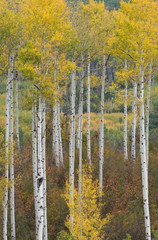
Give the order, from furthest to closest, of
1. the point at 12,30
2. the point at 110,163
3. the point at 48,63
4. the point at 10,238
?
1. the point at 110,163
2. the point at 10,238
3. the point at 12,30
4. the point at 48,63

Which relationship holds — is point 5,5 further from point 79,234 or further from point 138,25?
point 79,234

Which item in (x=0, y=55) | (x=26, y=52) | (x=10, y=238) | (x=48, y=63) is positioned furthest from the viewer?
(x=10, y=238)

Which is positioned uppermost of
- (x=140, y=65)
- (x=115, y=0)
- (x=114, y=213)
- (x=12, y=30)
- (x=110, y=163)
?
(x=115, y=0)

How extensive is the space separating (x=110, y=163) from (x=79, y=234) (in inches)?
277

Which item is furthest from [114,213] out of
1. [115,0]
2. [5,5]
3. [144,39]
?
[115,0]

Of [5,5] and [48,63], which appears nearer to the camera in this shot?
[48,63]

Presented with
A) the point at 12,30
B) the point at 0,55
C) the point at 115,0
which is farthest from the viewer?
the point at 115,0

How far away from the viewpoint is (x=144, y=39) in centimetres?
1067

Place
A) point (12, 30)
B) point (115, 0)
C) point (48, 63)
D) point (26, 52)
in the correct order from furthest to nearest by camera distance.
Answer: point (115, 0), point (12, 30), point (48, 63), point (26, 52)

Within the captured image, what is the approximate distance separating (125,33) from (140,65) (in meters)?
1.39

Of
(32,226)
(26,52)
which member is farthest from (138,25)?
(32,226)

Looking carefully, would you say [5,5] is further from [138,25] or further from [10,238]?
[10,238]

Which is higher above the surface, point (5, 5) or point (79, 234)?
point (5, 5)

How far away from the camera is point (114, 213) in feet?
50.2
